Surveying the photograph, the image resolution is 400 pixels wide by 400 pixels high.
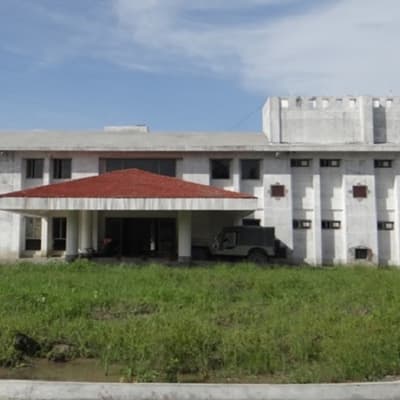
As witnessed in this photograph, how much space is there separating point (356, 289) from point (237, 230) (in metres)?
10.3

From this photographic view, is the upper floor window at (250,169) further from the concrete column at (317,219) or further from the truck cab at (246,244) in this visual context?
the truck cab at (246,244)

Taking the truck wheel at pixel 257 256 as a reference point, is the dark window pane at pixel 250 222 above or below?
above

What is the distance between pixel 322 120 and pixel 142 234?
474 inches

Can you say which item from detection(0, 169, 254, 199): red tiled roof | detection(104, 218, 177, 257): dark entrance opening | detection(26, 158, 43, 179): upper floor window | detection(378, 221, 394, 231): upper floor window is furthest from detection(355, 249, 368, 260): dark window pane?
detection(26, 158, 43, 179): upper floor window

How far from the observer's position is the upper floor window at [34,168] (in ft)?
90.2

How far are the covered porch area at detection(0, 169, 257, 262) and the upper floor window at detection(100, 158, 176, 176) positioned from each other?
2786mm

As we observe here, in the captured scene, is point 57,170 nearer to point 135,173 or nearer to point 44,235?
point 44,235

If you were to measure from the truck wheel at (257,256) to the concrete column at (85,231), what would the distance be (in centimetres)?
772

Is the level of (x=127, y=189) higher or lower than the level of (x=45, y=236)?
higher

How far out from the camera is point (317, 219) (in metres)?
26.8

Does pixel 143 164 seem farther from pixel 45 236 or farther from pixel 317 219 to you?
pixel 317 219

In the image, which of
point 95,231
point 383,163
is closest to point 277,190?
point 383,163

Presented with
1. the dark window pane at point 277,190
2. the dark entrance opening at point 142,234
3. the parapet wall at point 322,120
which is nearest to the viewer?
the dark entrance opening at point 142,234

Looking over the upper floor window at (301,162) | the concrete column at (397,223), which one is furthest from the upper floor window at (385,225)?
the upper floor window at (301,162)
